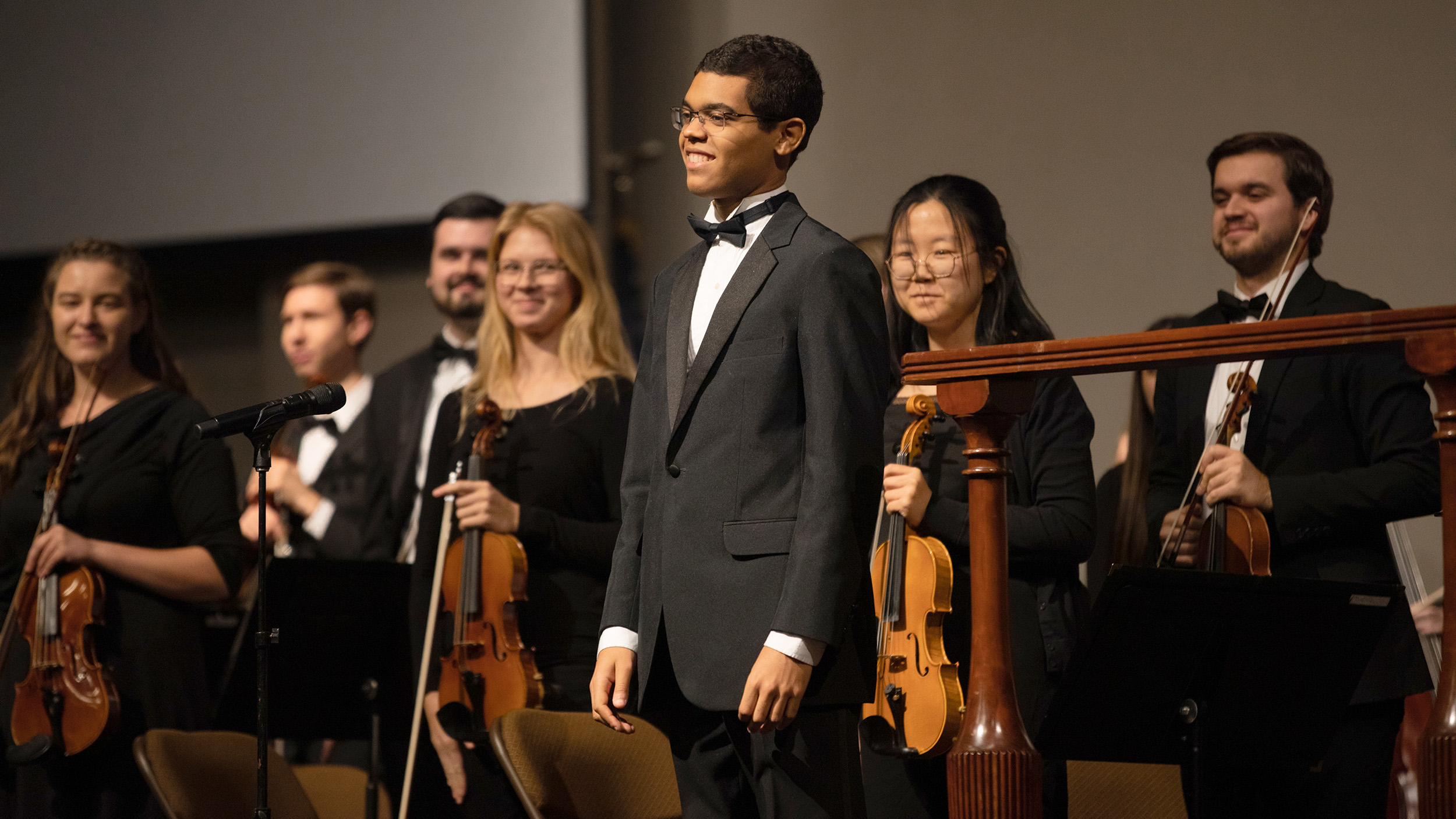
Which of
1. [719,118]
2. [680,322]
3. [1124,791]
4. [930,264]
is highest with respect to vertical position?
[719,118]

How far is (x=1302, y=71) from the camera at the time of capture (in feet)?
15.2

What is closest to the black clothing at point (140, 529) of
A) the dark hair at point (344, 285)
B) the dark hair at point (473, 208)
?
the dark hair at point (473, 208)

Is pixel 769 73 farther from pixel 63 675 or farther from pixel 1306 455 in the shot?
pixel 63 675

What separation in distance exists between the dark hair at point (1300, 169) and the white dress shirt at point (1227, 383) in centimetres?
9

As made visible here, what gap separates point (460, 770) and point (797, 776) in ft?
4.16

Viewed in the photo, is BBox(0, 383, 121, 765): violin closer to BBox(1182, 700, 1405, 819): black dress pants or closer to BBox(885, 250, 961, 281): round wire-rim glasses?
BBox(885, 250, 961, 281): round wire-rim glasses

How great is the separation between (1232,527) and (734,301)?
1.06 m

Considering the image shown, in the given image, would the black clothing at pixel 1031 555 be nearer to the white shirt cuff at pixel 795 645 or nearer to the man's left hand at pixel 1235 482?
the man's left hand at pixel 1235 482

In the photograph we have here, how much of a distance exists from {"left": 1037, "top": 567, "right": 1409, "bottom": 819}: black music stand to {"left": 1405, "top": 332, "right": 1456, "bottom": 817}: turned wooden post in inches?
15.3

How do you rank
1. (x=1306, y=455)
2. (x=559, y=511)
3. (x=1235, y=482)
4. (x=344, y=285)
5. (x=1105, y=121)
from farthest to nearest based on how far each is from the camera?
1. (x=1105, y=121)
2. (x=344, y=285)
3. (x=559, y=511)
4. (x=1306, y=455)
5. (x=1235, y=482)

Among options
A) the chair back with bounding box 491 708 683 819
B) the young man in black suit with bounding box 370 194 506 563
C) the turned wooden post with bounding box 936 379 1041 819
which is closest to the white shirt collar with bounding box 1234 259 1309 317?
the turned wooden post with bounding box 936 379 1041 819

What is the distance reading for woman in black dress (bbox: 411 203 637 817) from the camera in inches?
107

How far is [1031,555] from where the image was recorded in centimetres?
226

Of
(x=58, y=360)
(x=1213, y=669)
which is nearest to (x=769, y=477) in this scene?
(x=1213, y=669)
